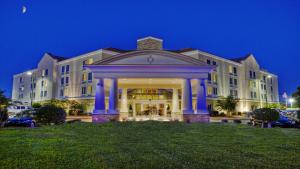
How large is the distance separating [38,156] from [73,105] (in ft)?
145

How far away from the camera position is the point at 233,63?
59656 millimetres

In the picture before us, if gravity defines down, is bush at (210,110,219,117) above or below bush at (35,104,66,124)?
below

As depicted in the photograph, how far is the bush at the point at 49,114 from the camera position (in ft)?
57.3

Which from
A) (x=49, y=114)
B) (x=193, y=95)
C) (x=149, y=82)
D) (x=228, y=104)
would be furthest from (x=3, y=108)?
(x=228, y=104)

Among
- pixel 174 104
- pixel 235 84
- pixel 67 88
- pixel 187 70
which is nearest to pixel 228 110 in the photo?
pixel 235 84

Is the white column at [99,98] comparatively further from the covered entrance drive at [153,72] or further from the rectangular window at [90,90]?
the rectangular window at [90,90]

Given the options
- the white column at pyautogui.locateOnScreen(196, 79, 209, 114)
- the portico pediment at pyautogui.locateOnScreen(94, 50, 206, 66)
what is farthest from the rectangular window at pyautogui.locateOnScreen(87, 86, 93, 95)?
the white column at pyautogui.locateOnScreen(196, 79, 209, 114)

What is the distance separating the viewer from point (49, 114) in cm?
1759

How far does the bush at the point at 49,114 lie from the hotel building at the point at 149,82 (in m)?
6.95

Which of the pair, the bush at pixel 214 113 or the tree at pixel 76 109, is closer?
the bush at pixel 214 113

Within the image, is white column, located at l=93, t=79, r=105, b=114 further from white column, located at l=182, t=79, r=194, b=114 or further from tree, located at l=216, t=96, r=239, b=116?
tree, located at l=216, t=96, r=239, b=116

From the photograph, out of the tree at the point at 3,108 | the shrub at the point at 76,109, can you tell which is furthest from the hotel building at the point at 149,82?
the tree at the point at 3,108

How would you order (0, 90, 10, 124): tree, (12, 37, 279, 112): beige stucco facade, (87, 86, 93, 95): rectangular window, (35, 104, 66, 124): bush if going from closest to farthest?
(35, 104, 66, 124): bush → (0, 90, 10, 124): tree → (87, 86, 93, 95): rectangular window → (12, 37, 279, 112): beige stucco facade

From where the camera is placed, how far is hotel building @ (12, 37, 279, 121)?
25.5 meters
